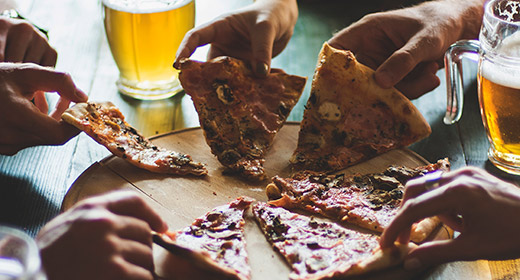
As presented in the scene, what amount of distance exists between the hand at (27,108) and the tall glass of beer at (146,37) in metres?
0.39

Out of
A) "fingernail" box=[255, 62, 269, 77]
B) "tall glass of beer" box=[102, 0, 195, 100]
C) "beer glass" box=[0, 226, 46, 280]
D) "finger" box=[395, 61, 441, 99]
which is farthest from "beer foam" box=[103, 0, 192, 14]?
"beer glass" box=[0, 226, 46, 280]

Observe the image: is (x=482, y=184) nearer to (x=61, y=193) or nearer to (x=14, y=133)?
(x=61, y=193)

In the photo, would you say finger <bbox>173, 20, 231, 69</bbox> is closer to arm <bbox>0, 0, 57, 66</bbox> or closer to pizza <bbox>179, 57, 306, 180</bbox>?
pizza <bbox>179, 57, 306, 180</bbox>

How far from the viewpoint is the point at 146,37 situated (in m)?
2.03

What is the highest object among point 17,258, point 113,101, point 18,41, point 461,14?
Result: point 17,258

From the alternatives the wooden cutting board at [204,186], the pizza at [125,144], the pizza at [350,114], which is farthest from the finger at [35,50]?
the pizza at [350,114]

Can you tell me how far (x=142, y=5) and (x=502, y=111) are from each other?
1.20m

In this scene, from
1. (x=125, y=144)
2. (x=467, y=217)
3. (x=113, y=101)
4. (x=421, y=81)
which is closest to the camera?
(x=467, y=217)

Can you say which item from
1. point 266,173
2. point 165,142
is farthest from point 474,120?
point 165,142

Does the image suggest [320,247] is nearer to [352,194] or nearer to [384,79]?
[352,194]

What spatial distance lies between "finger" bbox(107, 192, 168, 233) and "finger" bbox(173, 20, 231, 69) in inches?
28.6

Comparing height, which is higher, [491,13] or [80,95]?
[491,13]

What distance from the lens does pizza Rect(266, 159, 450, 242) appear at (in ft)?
4.89

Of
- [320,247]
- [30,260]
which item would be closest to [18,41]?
[320,247]
